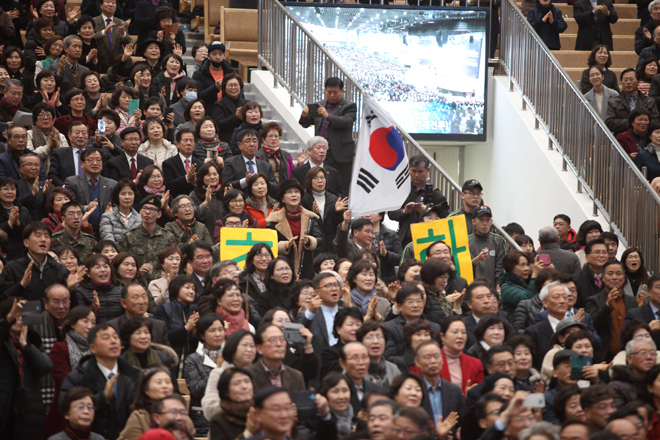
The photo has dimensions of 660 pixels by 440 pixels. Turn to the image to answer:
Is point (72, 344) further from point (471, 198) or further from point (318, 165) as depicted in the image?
point (471, 198)

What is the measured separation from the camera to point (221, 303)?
8.14m

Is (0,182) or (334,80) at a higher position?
(334,80)

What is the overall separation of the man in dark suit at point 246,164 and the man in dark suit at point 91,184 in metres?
1.21

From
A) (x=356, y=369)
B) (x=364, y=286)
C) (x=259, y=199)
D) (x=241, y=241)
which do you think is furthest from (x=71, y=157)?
(x=356, y=369)

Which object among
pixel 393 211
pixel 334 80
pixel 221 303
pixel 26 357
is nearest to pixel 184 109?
pixel 334 80

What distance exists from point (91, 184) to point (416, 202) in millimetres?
3343

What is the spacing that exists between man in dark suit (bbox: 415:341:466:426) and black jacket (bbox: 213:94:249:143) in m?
5.58

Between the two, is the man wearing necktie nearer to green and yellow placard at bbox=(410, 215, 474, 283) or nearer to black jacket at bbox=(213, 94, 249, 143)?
green and yellow placard at bbox=(410, 215, 474, 283)

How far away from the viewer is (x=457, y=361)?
789cm

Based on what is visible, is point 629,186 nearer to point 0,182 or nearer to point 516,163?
point 516,163

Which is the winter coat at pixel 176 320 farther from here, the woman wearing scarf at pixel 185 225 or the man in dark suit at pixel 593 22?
the man in dark suit at pixel 593 22

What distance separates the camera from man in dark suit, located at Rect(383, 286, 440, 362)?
8.17m

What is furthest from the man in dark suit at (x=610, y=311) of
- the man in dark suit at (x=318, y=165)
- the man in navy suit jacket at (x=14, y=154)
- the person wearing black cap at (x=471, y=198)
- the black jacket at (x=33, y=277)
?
the man in navy suit jacket at (x=14, y=154)

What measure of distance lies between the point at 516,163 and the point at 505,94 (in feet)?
3.42
